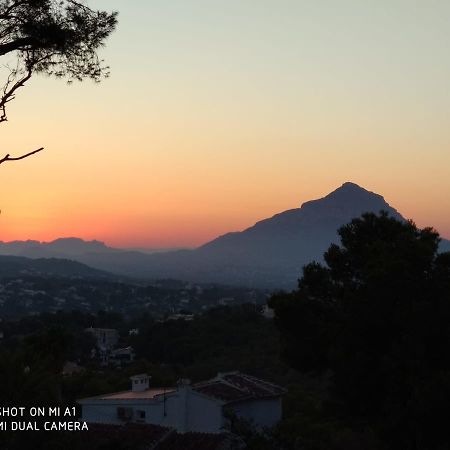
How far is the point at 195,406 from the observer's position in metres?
17.4

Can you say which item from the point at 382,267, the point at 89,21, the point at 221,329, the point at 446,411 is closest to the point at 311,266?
the point at 382,267

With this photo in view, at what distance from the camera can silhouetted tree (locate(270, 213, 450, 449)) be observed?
1198 centimetres

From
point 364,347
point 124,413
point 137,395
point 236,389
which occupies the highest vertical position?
point 364,347

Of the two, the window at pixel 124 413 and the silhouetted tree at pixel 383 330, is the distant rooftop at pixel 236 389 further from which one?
the silhouetted tree at pixel 383 330

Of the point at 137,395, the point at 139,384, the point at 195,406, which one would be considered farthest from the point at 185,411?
the point at 139,384

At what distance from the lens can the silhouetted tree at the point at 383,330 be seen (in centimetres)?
1198

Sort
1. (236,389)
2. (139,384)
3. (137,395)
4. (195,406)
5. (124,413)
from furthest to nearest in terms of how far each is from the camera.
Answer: (139,384)
(137,395)
(124,413)
(236,389)
(195,406)

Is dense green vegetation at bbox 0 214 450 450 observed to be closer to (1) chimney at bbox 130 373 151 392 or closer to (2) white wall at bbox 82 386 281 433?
(2) white wall at bbox 82 386 281 433

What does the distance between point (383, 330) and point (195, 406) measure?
5.90 m

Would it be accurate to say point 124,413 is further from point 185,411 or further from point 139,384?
point 139,384

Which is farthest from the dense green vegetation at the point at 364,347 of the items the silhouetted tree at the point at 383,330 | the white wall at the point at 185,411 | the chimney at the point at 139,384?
the chimney at the point at 139,384

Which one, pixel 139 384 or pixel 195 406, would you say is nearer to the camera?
pixel 195 406

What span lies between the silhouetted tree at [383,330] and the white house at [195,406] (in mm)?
2930

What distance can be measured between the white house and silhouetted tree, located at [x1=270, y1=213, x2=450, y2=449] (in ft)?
9.61
